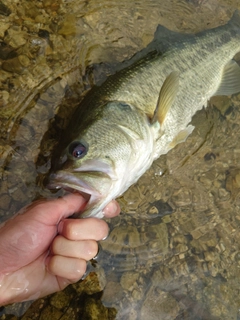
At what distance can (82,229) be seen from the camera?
8.18 ft

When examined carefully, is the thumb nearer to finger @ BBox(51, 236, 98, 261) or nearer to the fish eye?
finger @ BBox(51, 236, 98, 261)

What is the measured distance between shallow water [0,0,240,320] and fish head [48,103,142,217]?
2.91ft

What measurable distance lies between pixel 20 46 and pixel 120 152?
243 cm

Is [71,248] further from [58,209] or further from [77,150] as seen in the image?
[77,150]

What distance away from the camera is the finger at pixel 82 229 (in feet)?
8.09

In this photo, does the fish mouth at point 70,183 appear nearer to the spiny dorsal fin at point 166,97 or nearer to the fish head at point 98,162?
the fish head at point 98,162

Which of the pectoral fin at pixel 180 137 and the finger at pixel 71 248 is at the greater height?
the pectoral fin at pixel 180 137

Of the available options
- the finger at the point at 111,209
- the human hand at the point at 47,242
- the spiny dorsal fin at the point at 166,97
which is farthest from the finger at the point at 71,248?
the spiny dorsal fin at the point at 166,97

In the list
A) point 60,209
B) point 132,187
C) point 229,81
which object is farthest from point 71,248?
point 229,81

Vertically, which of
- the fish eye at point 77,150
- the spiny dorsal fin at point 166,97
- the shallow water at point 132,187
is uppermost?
the spiny dorsal fin at point 166,97

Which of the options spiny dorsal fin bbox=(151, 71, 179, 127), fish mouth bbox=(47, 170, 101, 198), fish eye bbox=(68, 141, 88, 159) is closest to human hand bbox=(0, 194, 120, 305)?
fish mouth bbox=(47, 170, 101, 198)

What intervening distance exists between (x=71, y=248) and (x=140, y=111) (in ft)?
4.53

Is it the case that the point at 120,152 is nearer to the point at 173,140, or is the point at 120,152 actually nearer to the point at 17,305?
the point at 173,140

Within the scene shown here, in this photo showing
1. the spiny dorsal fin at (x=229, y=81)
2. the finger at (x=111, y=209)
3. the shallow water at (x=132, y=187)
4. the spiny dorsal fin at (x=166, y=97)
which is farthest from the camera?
the spiny dorsal fin at (x=229, y=81)
